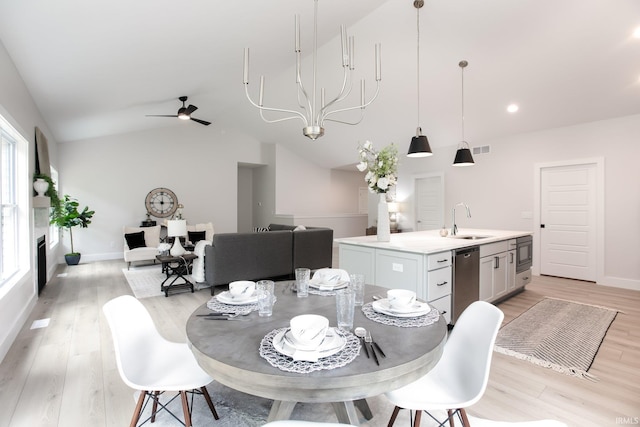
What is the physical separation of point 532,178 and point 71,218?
28.0 feet

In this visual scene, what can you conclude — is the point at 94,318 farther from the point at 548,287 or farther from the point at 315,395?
the point at 548,287

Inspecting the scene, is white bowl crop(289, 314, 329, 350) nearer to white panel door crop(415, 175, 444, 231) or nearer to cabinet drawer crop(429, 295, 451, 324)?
cabinet drawer crop(429, 295, 451, 324)

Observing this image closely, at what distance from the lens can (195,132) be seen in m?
8.41

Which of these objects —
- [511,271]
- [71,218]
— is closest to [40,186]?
[71,218]

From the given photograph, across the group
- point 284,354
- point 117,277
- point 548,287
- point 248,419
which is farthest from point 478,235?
point 117,277

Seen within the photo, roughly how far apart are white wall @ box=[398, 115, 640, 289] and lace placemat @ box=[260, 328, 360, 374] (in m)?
5.63

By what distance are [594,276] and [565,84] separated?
2.98 metres

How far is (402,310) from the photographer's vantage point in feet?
4.79

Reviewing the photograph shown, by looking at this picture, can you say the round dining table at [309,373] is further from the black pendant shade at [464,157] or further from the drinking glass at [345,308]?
the black pendant shade at [464,157]

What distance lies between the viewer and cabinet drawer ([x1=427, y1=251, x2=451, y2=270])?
281 centimetres

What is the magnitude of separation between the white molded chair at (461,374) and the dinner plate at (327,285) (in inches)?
23.5

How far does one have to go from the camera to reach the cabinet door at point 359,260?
3213 mm

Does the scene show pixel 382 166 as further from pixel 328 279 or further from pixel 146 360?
pixel 146 360

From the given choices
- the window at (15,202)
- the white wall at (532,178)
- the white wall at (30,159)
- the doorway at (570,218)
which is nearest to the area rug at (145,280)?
the white wall at (30,159)
